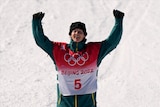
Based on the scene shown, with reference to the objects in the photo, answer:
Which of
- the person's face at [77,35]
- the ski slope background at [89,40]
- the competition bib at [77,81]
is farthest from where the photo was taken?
the ski slope background at [89,40]

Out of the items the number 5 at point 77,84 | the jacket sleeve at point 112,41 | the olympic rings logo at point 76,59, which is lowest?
the number 5 at point 77,84

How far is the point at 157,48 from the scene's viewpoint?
969 cm

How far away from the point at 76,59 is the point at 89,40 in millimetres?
6411

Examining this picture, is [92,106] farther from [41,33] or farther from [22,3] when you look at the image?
[22,3]

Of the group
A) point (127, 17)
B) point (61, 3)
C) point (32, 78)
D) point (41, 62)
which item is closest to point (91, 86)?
point (32, 78)

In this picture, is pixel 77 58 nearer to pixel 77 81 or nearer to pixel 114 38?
pixel 77 81

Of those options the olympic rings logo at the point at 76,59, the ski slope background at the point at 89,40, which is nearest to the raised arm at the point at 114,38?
the olympic rings logo at the point at 76,59

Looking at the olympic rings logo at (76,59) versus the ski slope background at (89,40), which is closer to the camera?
the olympic rings logo at (76,59)

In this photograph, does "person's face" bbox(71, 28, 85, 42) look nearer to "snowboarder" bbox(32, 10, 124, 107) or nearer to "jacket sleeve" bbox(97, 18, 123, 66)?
"snowboarder" bbox(32, 10, 124, 107)

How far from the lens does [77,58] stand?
13.4ft

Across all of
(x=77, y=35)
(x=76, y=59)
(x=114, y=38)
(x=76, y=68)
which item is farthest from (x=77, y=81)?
(x=114, y=38)

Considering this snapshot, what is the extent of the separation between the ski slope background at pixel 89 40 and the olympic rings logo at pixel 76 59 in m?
3.11

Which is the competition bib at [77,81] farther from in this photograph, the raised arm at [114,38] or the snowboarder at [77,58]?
the raised arm at [114,38]

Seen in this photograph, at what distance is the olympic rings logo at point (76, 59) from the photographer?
4.07 meters
